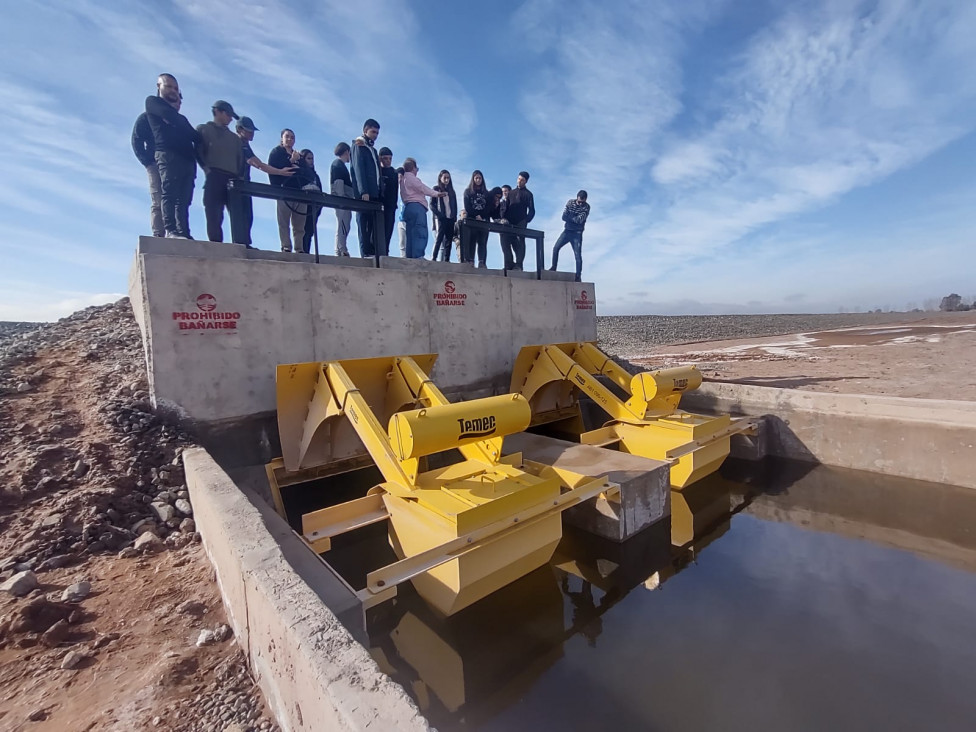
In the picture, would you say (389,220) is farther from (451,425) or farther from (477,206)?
(451,425)

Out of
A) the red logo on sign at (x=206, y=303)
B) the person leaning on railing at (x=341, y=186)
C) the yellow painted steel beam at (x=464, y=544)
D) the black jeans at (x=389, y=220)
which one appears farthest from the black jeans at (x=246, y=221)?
the yellow painted steel beam at (x=464, y=544)

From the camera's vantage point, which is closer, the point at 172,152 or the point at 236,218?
the point at 172,152

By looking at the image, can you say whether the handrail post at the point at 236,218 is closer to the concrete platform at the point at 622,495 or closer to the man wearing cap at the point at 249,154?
the man wearing cap at the point at 249,154

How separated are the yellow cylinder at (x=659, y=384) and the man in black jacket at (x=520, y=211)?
3773 mm

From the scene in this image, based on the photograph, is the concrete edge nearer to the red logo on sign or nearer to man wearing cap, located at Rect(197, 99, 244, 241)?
the red logo on sign

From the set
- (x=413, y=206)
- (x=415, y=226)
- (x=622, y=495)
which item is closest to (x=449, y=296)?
(x=415, y=226)

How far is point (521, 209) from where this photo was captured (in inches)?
365

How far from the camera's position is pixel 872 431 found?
6344mm

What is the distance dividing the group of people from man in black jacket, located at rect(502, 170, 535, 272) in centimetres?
2

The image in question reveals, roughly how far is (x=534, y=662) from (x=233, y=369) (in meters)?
4.25

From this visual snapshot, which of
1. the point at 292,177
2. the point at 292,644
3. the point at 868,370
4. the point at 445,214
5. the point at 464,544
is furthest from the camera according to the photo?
the point at 868,370

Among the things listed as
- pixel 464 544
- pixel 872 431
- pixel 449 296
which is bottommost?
pixel 872 431

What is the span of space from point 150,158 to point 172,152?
0.43 metres

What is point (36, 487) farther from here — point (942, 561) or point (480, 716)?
point (942, 561)
